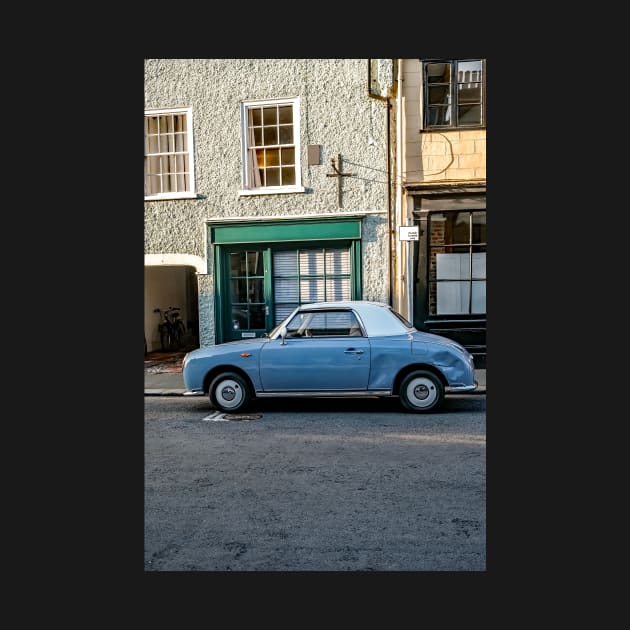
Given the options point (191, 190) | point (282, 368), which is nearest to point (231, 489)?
point (282, 368)

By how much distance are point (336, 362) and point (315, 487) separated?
34.8 inches

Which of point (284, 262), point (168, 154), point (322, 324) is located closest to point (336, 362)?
point (322, 324)

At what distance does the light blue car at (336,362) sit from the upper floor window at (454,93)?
1.12 meters

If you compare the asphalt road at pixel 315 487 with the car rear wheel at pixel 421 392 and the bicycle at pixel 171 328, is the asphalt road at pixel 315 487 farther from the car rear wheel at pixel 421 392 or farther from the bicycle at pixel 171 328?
the bicycle at pixel 171 328

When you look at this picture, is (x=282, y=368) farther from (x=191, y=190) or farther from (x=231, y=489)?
(x=191, y=190)

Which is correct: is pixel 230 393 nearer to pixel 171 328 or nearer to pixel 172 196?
pixel 171 328

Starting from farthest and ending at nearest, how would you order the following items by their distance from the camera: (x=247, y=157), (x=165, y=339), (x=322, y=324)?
1. (x=322, y=324)
2. (x=247, y=157)
3. (x=165, y=339)

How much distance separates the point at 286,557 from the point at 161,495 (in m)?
0.78

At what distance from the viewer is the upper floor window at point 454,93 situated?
3.58 metres

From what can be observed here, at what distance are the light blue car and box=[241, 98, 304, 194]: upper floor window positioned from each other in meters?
0.72

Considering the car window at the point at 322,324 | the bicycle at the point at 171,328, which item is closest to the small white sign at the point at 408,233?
the car window at the point at 322,324

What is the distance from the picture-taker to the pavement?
368cm

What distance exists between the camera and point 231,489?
12.3 ft

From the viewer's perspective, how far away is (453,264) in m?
3.79
